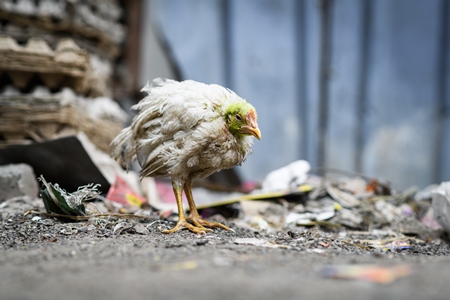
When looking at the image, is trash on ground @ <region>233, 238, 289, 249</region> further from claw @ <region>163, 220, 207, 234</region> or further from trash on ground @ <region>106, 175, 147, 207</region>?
trash on ground @ <region>106, 175, 147, 207</region>

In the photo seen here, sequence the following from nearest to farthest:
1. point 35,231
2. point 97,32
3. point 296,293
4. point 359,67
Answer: point 296,293
point 35,231
point 97,32
point 359,67

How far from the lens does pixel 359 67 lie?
5.61 metres

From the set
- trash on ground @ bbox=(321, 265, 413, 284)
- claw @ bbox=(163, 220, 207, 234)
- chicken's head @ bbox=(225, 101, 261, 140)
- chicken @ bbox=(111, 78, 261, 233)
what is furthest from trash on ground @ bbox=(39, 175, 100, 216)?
trash on ground @ bbox=(321, 265, 413, 284)

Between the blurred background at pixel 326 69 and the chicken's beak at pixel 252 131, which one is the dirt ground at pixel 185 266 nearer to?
the chicken's beak at pixel 252 131

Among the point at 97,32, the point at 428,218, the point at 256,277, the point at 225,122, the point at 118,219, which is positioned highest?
the point at 97,32

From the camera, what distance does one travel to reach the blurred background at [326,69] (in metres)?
5.49

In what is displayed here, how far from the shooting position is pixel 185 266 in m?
1.65

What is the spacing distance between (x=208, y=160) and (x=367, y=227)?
4.89 ft

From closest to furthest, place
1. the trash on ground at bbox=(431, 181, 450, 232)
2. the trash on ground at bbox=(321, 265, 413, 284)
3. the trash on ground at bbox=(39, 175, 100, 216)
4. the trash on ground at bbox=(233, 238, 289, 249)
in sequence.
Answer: the trash on ground at bbox=(321, 265, 413, 284)
the trash on ground at bbox=(233, 238, 289, 249)
the trash on ground at bbox=(39, 175, 100, 216)
the trash on ground at bbox=(431, 181, 450, 232)

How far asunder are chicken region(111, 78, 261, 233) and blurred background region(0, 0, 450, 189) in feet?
8.75

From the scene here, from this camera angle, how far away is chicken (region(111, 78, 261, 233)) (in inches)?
99.9

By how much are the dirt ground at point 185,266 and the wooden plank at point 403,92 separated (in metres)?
3.23

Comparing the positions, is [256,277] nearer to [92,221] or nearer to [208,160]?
[208,160]

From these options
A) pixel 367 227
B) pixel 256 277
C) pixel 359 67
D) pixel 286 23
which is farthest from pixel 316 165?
pixel 256 277
